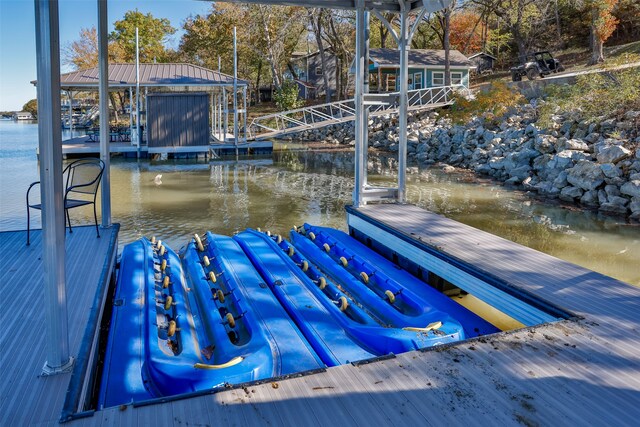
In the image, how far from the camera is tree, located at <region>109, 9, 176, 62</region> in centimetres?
3872

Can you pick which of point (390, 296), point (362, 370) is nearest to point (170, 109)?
point (390, 296)

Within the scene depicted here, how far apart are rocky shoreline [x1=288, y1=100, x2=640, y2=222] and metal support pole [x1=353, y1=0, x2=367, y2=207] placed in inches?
202

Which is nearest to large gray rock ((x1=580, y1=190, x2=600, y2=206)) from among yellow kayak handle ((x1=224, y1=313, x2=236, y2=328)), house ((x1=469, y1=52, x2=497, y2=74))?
yellow kayak handle ((x1=224, y1=313, x2=236, y2=328))

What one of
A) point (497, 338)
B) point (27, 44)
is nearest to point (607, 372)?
point (497, 338)

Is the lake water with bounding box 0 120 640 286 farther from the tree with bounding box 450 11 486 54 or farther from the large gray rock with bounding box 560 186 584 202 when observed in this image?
the tree with bounding box 450 11 486 54

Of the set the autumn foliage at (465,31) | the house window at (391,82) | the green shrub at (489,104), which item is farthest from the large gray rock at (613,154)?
the autumn foliage at (465,31)

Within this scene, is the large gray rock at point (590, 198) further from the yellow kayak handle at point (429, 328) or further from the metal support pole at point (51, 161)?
the metal support pole at point (51, 161)

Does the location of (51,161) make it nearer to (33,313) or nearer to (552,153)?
(33,313)

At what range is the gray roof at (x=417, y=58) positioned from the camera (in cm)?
2706

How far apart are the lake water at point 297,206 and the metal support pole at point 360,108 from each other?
1.77 m

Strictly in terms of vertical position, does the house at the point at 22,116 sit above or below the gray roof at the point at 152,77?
above

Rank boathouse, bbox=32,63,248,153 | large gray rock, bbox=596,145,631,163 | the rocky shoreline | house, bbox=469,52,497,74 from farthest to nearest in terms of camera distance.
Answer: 1. house, bbox=469,52,497,74
2. boathouse, bbox=32,63,248,153
3. large gray rock, bbox=596,145,631,163
4. the rocky shoreline

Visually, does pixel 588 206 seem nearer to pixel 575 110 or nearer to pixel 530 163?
pixel 530 163

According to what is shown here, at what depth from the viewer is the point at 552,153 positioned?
1312 centimetres
